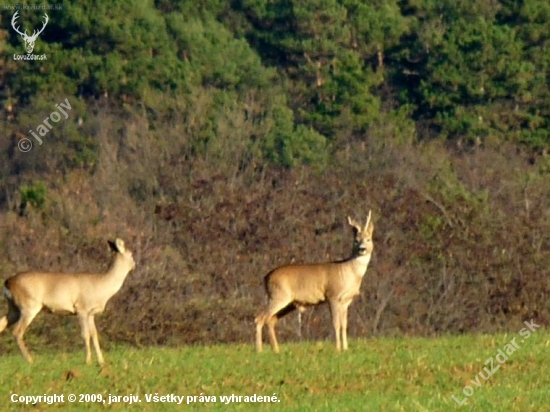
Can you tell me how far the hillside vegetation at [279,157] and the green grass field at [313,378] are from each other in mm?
3923

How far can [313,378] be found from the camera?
15.4 metres

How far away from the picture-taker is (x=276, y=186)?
38469 millimetres

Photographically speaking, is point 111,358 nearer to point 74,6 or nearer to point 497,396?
point 497,396

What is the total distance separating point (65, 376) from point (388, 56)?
44881 mm

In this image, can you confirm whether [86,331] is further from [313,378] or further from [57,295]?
[313,378]

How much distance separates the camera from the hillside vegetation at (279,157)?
106ft

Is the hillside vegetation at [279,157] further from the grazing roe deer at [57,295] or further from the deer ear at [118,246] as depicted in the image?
the grazing roe deer at [57,295]

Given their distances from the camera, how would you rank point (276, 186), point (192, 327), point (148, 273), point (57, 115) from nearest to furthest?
point (192, 327) → point (148, 273) → point (276, 186) → point (57, 115)

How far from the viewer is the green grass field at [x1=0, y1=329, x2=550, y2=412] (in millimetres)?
14172

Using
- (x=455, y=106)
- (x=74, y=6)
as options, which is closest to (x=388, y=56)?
(x=455, y=106)
